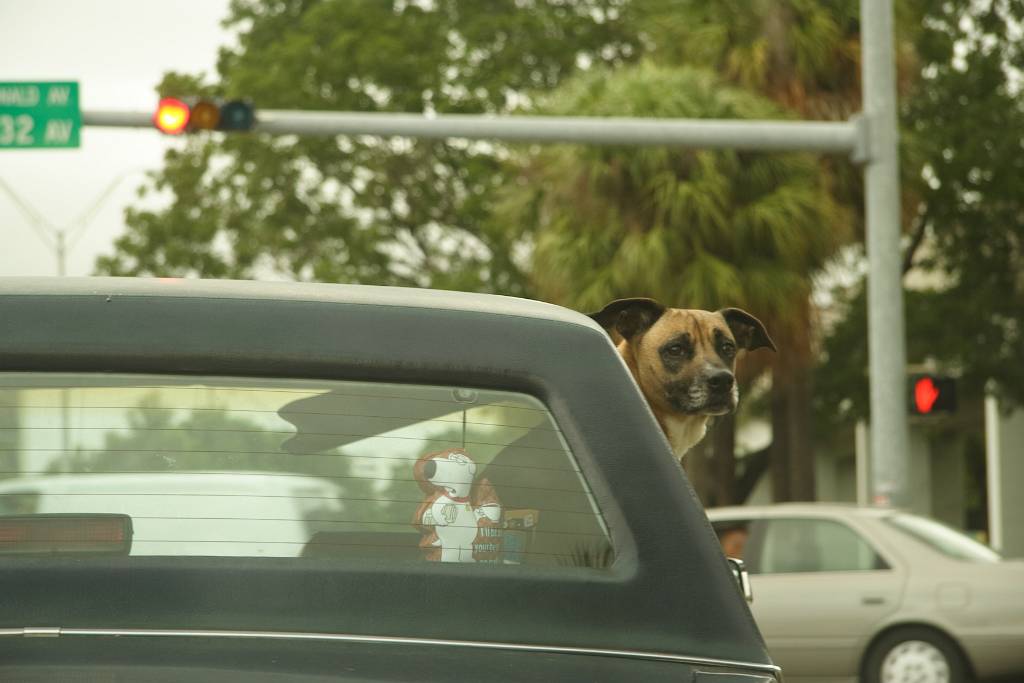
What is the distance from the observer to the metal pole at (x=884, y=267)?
40.7ft

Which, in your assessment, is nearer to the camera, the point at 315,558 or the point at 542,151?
the point at 315,558

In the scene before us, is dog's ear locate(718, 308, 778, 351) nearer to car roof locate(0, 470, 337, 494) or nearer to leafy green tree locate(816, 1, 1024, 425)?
car roof locate(0, 470, 337, 494)

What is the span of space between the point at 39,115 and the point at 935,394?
768 cm

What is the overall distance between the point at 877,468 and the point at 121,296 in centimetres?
1097

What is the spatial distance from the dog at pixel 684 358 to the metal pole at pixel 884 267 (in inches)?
287

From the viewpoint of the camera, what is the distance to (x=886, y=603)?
10055mm

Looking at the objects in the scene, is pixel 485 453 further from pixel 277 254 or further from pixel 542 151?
pixel 277 254

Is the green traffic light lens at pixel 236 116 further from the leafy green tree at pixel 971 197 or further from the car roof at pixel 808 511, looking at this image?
the leafy green tree at pixel 971 197

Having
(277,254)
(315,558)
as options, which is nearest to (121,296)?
(315,558)

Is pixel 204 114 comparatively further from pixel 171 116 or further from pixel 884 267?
pixel 884 267

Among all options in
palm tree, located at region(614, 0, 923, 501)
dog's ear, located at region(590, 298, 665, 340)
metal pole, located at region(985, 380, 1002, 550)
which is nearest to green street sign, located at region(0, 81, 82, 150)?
palm tree, located at region(614, 0, 923, 501)

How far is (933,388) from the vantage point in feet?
43.2

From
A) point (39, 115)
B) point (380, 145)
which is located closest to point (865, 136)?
point (39, 115)

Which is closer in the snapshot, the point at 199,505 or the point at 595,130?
the point at 199,505
